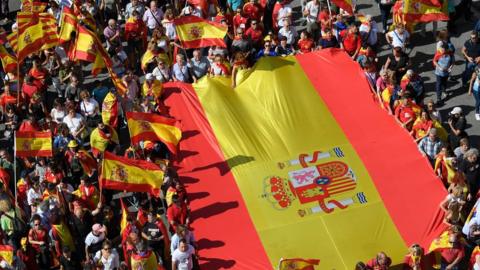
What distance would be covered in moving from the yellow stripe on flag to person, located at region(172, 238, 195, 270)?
5.23ft

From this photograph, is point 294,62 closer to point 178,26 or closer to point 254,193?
point 178,26

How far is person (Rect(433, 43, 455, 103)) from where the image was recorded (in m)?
21.8

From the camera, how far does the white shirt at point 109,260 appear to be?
56.0ft

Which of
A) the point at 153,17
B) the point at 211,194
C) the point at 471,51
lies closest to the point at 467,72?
the point at 471,51

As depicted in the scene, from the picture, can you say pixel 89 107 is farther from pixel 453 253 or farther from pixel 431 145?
pixel 453 253

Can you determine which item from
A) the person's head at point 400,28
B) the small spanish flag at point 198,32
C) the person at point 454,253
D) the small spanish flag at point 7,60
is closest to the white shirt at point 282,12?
the small spanish flag at point 198,32

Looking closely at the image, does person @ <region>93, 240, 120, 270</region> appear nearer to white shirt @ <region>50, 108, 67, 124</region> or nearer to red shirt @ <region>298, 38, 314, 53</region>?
white shirt @ <region>50, 108, 67, 124</region>

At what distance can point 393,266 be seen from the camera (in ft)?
56.6

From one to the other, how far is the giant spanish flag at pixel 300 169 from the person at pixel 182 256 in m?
0.66

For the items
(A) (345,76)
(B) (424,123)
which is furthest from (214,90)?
(B) (424,123)

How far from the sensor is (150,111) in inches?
807

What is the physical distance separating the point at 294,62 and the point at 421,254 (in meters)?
7.03

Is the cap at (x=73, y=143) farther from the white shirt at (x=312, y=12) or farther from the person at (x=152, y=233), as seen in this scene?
the white shirt at (x=312, y=12)

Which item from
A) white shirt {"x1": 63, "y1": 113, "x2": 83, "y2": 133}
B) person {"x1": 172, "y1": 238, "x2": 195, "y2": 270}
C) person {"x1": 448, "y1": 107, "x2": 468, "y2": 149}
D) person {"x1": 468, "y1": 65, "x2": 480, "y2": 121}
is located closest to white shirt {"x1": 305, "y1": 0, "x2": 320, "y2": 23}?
person {"x1": 468, "y1": 65, "x2": 480, "y2": 121}
